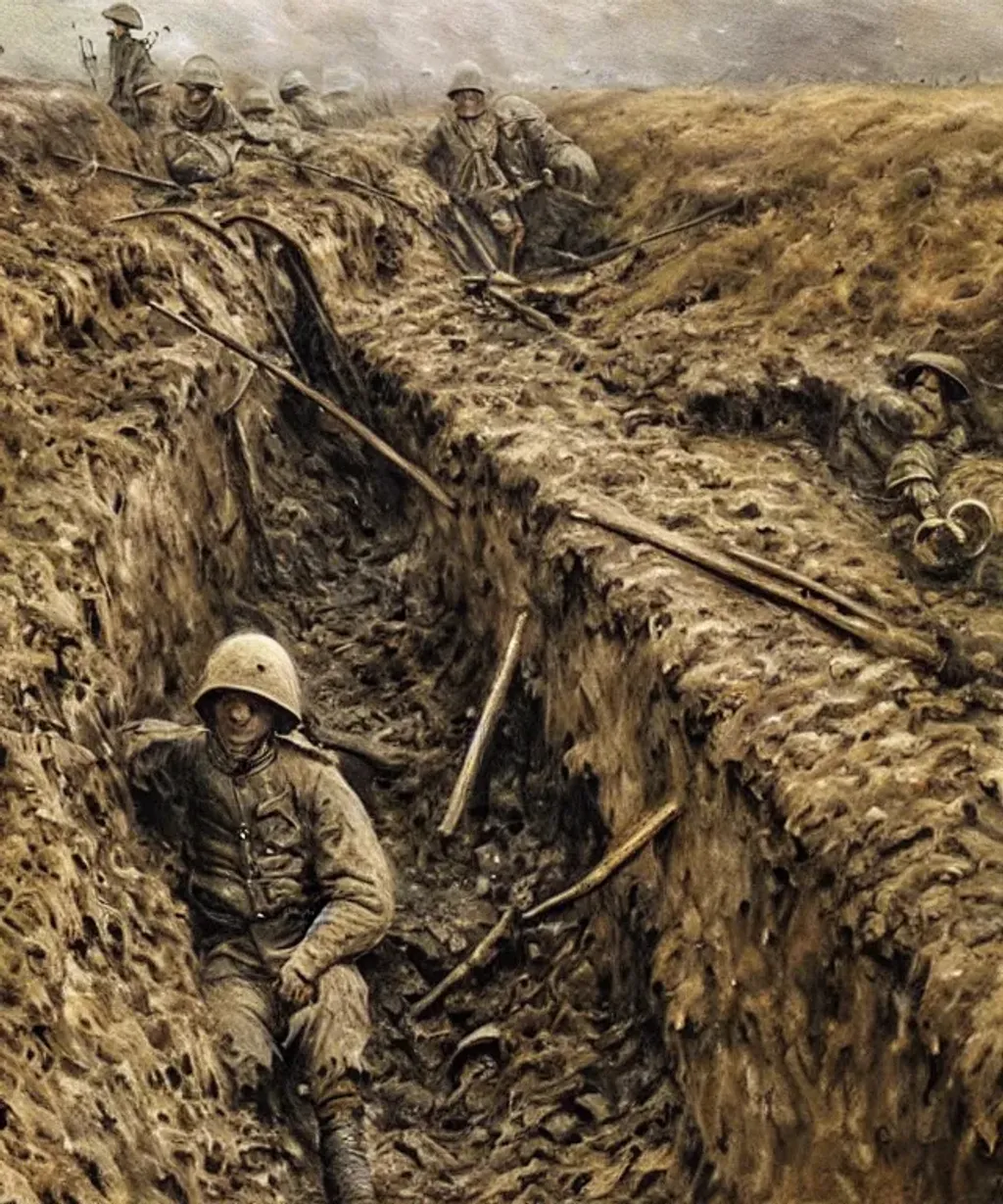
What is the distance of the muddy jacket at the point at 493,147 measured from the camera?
52.0 ft

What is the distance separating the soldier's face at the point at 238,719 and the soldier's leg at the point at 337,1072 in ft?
3.59

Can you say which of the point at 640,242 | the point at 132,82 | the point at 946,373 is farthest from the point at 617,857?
the point at 132,82

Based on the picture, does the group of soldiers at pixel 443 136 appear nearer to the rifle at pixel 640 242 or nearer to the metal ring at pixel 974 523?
the rifle at pixel 640 242

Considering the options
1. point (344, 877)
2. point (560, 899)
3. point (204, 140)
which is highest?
point (204, 140)

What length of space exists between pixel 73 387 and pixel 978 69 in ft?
27.0

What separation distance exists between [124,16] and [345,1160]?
10.3 meters

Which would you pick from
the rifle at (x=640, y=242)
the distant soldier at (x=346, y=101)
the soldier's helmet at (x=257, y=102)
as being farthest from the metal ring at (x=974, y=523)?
the distant soldier at (x=346, y=101)

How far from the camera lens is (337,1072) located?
7.36 m

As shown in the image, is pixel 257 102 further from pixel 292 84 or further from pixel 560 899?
pixel 560 899

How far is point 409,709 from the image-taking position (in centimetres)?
1041

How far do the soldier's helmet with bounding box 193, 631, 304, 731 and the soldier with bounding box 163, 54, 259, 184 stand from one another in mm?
7047

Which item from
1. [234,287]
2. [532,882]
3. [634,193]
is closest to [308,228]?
[234,287]

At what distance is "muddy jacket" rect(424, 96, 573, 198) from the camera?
15836 mm

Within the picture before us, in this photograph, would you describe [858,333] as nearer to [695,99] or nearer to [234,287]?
[234,287]
